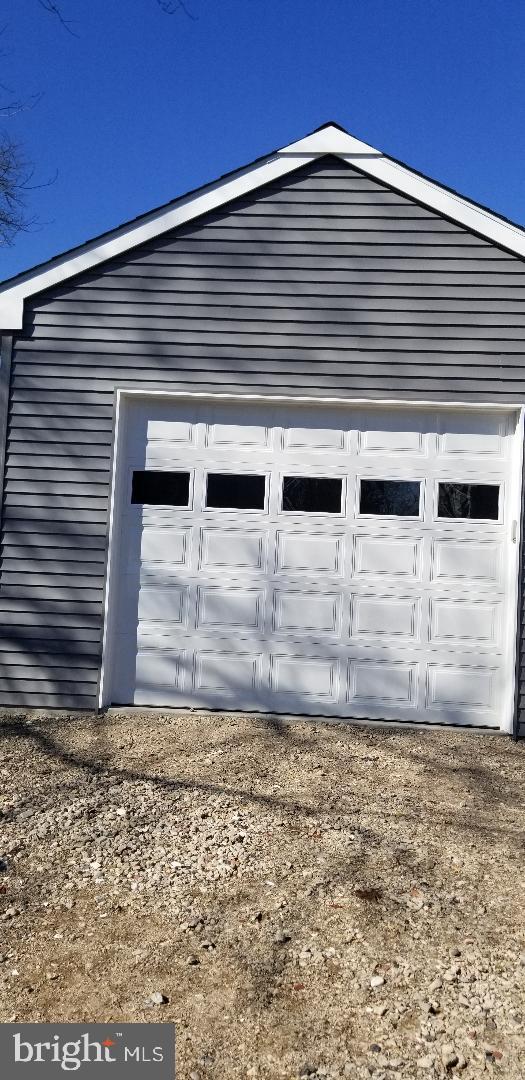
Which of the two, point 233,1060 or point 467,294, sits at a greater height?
point 467,294

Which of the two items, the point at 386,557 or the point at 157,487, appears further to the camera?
the point at 157,487

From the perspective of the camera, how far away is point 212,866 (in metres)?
3.25

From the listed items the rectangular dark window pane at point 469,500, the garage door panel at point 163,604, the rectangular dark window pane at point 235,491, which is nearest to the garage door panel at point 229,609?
the garage door panel at point 163,604

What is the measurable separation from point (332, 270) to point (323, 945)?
487 centimetres

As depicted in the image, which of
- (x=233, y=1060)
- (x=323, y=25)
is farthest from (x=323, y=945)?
(x=323, y=25)

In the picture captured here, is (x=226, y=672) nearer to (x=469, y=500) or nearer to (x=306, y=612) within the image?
(x=306, y=612)

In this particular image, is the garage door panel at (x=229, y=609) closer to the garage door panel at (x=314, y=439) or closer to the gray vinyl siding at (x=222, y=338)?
the gray vinyl siding at (x=222, y=338)

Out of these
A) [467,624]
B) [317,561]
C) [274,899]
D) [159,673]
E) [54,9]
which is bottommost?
[274,899]

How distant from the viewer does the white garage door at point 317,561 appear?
220 inches

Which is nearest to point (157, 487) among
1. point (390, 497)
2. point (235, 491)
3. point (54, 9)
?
point (235, 491)

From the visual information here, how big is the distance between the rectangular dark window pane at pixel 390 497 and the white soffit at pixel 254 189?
2072 millimetres

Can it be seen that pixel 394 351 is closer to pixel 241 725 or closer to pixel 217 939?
pixel 241 725

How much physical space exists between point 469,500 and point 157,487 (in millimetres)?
2611

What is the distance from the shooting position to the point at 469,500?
5668mm
